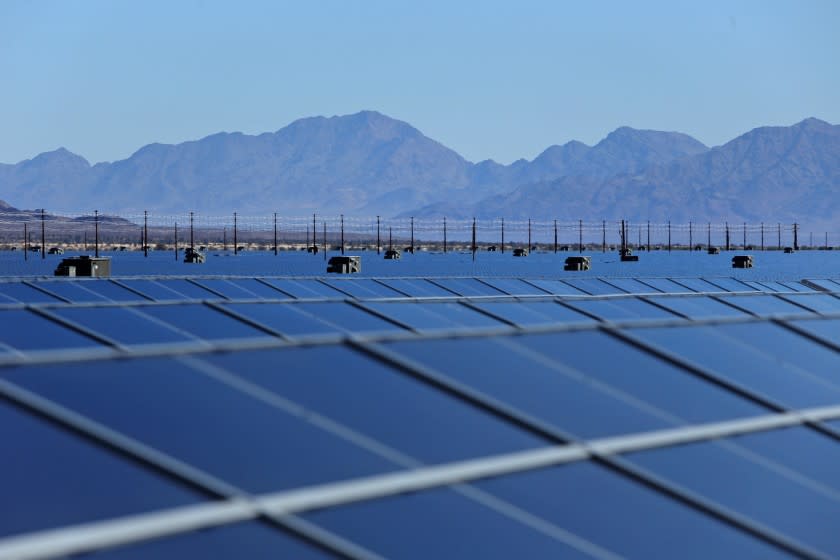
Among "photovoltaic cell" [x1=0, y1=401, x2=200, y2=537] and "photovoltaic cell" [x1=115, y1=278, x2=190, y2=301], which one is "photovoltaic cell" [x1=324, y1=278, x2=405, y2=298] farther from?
"photovoltaic cell" [x1=0, y1=401, x2=200, y2=537]

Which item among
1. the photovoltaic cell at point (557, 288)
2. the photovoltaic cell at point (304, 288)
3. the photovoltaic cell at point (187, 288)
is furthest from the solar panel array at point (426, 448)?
the photovoltaic cell at point (557, 288)

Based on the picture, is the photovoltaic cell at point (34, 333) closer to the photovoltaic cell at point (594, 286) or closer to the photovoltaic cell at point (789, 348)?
the photovoltaic cell at point (789, 348)

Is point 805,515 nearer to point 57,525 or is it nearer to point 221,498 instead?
point 221,498

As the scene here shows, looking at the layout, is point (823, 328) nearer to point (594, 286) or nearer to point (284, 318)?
point (284, 318)

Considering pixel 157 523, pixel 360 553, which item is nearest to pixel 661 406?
pixel 360 553

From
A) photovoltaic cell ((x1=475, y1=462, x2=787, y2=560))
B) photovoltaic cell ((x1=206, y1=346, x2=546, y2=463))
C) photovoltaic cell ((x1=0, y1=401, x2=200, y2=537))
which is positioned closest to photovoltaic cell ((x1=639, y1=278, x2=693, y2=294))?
photovoltaic cell ((x1=206, y1=346, x2=546, y2=463))

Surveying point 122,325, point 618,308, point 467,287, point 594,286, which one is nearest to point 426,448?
point 122,325
